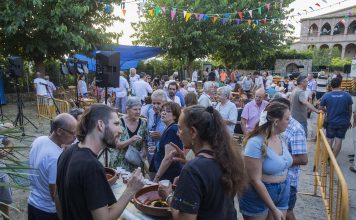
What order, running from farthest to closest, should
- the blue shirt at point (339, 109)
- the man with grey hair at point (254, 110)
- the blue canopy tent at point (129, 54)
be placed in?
the blue canopy tent at point (129, 54) < the blue shirt at point (339, 109) < the man with grey hair at point (254, 110)

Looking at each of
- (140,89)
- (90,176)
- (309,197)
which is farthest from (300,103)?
(90,176)

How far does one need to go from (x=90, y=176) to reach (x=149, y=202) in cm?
96

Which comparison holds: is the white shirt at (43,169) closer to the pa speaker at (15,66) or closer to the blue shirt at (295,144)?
the blue shirt at (295,144)

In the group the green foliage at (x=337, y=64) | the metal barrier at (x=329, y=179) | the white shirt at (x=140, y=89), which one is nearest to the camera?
the metal barrier at (x=329, y=179)

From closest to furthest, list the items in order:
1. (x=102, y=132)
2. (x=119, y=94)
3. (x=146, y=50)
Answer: (x=102, y=132) < (x=119, y=94) < (x=146, y=50)

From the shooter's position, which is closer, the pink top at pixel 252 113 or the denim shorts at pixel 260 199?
the denim shorts at pixel 260 199

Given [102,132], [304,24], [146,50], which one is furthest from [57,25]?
[304,24]

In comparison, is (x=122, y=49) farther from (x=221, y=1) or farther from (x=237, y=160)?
(x=237, y=160)

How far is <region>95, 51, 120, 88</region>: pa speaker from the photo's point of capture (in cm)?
587

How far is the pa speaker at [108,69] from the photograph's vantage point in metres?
5.87

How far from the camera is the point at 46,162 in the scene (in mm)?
2664

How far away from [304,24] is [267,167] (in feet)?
217

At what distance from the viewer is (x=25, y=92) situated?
15.9 m

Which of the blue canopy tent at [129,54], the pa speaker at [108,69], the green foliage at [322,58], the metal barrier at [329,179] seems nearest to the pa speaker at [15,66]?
the pa speaker at [108,69]
